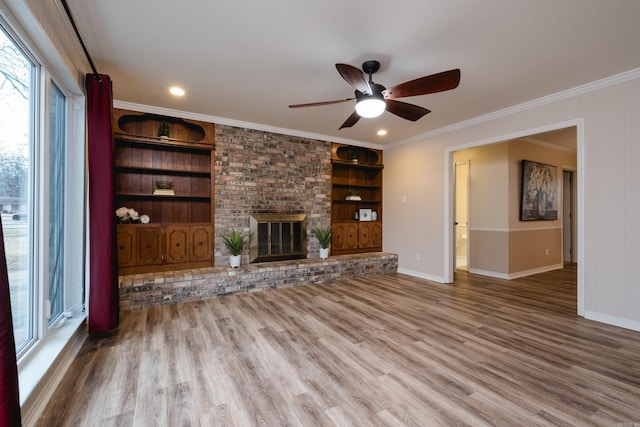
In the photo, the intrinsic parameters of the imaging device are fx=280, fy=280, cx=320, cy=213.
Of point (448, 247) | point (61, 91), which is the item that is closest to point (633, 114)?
point (448, 247)

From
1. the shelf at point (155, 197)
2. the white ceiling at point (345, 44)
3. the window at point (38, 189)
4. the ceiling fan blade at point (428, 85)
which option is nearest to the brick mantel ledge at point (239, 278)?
the window at point (38, 189)

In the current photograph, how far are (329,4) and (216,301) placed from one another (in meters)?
3.44

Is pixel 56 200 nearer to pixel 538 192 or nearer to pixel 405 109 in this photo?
pixel 405 109

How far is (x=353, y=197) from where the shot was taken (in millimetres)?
5660

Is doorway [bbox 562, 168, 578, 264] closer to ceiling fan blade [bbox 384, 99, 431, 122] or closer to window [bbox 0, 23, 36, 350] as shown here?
ceiling fan blade [bbox 384, 99, 431, 122]

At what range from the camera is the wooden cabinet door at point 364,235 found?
5699mm

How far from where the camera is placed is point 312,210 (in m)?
5.15

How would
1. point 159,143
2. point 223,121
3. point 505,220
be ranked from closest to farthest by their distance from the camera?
point 159,143, point 223,121, point 505,220

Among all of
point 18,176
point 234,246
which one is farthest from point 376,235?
Result: point 18,176

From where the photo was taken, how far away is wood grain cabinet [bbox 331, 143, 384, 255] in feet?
18.0

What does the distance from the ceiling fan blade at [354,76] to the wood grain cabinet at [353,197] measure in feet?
9.73

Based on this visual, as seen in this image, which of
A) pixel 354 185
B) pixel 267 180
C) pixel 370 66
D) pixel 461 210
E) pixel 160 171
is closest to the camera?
pixel 370 66

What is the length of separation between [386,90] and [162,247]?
3511 millimetres

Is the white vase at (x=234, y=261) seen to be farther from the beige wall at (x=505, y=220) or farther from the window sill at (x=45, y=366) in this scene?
the beige wall at (x=505, y=220)
